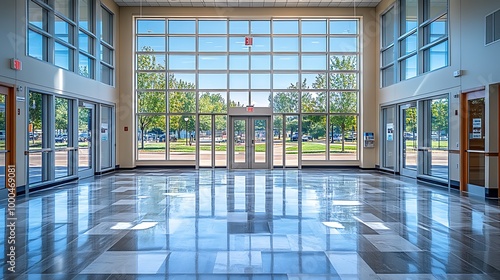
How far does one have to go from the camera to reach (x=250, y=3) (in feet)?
47.6

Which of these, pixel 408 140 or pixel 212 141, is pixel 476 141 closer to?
pixel 408 140

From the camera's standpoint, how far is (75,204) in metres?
7.41

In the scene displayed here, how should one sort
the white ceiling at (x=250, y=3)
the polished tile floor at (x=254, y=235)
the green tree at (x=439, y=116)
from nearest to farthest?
the polished tile floor at (x=254, y=235) → the green tree at (x=439, y=116) → the white ceiling at (x=250, y=3)

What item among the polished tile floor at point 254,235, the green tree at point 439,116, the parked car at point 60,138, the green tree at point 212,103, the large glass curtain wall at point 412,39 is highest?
the large glass curtain wall at point 412,39

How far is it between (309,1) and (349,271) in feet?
40.4

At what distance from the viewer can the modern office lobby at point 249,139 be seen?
443 cm

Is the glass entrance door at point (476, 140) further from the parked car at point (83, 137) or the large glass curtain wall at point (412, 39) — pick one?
the parked car at point (83, 137)

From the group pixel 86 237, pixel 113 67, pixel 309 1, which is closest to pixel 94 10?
pixel 113 67

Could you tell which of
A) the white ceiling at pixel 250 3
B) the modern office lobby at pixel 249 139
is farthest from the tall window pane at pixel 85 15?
the white ceiling at pixel 250 3

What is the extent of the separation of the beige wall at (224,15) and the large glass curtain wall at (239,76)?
32 centimetres

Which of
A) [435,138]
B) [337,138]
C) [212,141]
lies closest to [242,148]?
[212,141]

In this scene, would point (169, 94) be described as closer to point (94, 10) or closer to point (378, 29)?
point (94, 10)

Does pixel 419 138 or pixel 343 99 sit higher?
pixel 343 99

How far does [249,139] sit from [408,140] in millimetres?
5941
